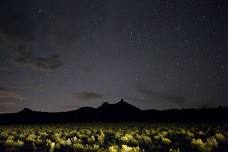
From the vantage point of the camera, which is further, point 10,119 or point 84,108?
point 84,108

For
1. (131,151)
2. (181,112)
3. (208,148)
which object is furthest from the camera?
(181,112)

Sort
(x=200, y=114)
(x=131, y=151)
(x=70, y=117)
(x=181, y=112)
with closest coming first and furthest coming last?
(x=131, y=151) < (x=200, y=114) < (x=181, y=112) < (x=70, y=117)

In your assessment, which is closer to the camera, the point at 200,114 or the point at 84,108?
the point at 200,114

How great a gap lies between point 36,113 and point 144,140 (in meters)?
133

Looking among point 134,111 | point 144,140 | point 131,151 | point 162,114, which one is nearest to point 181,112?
point 162,114

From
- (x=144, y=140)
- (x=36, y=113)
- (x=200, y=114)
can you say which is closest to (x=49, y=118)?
(x=36, y=113)

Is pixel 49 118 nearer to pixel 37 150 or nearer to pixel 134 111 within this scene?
pixel 134 111

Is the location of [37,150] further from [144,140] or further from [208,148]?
[208,148]

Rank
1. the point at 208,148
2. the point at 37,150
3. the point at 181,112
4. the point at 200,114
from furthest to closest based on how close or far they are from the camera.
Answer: the point at 181,112
the point at 200,114
the point at 37,150
the point at 208,148

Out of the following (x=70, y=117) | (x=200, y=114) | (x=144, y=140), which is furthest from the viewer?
(x=70, y=117)

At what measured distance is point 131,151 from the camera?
→ 30.3ft

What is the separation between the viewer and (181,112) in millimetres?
103438

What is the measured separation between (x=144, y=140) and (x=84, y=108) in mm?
135187

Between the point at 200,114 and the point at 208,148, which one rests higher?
the point at 200,114
